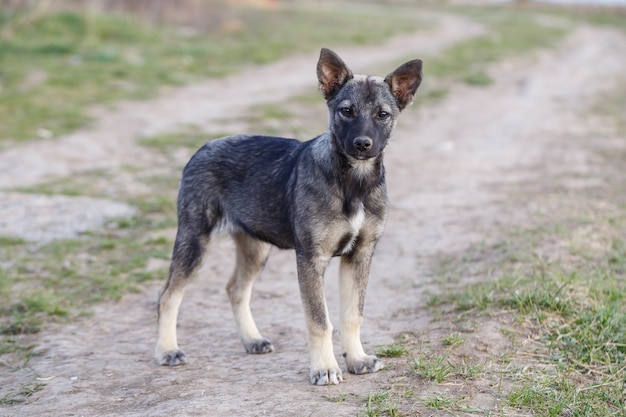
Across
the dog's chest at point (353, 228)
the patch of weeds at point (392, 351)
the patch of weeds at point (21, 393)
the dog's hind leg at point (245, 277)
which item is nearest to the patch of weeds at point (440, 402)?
the patch of weeds at point (392, 351)

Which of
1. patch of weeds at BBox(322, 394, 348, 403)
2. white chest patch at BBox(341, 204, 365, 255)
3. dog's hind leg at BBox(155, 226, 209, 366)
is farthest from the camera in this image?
dog's hind leg at BBox(155, 226, 209, 366)

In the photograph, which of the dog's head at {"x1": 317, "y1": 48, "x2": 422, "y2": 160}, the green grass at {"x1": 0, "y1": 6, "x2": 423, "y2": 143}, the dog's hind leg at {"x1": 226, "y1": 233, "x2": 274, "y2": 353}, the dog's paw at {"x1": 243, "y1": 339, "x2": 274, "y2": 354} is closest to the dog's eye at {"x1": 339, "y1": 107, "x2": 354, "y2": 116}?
the dog's head at {"x1": 317, "y1": 48, "x2": 422, "y2": 160}

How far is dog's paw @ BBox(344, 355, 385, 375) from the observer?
497 centimetres

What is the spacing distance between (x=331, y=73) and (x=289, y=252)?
334cm

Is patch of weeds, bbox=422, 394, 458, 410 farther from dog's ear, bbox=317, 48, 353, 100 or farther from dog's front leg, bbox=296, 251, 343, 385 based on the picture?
dog's ear, bbox=317, 48, 353, 100

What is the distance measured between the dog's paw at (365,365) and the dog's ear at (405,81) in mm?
1607

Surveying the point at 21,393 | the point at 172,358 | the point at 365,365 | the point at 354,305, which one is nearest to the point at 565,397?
the point at 365,365

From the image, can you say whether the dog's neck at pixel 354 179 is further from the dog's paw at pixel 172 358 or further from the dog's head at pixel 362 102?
the dog's paw at pixel 172 358

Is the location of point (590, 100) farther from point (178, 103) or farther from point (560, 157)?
point (178, 103)

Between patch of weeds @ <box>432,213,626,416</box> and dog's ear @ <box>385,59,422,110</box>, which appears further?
dog's ear @ <box>385,59,422,110</box>

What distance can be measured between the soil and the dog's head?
136 centimetres

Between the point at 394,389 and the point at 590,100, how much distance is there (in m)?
13.2

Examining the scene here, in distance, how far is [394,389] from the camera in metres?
4.61

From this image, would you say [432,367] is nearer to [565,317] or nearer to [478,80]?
[565,317]
